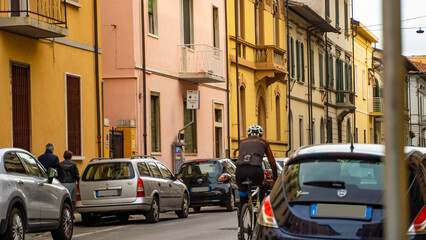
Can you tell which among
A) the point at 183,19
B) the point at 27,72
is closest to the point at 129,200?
the point at 27,72

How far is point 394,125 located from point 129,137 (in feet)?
86.8

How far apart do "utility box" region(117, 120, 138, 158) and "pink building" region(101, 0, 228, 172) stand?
0.76 feet

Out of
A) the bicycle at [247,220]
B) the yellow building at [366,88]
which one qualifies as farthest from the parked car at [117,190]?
the yellow building at [366,88]

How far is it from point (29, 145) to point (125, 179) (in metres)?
3.75

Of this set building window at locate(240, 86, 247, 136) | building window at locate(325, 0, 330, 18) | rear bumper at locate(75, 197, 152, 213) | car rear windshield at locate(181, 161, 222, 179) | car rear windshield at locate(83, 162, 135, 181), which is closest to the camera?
rear bumper at locate(75, 197, 152, 213)

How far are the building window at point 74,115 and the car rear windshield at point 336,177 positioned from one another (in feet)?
57.6

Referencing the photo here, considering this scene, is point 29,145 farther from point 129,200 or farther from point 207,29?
point 207,29

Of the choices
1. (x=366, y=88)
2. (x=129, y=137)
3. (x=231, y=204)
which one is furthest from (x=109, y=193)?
(x=366, y=88)

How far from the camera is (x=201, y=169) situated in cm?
2445

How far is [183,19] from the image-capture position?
32.8m

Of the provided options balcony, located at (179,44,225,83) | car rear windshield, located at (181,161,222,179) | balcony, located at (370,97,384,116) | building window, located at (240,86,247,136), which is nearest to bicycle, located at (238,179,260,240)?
car rear windshield, located at (181,161,222,179)

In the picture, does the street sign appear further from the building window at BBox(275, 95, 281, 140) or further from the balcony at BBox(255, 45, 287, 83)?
the building window at BBox(275, 95, 281, 140)

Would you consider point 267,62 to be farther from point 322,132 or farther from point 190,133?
point 322,132

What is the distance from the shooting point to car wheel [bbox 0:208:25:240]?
1202cm
